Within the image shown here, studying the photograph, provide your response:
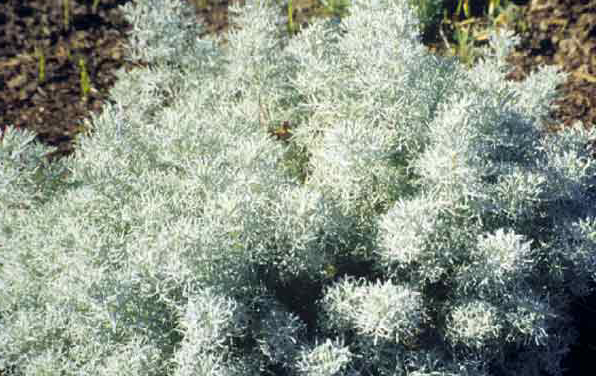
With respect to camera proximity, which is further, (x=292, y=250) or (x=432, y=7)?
(x=432, y=7)

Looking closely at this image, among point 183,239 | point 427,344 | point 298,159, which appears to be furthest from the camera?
point 298,159

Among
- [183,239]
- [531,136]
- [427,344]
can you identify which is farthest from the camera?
[531,136]

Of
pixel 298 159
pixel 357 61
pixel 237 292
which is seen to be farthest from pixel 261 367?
pixel 357 61

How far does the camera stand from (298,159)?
2.83 metres

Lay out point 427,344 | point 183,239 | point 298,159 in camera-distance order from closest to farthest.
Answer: point 183,239
point 427,344
point 298,159

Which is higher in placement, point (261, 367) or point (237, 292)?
point (237, 292)

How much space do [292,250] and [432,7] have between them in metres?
3.37

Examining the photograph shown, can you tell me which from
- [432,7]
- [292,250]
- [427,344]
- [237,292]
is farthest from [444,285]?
[432,7]

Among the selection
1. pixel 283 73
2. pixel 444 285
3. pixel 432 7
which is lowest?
pixel 444 285

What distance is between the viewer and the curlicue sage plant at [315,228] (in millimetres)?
2088

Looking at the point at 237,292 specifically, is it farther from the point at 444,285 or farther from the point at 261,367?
the point at 444,285

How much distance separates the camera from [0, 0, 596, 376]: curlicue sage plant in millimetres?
2088

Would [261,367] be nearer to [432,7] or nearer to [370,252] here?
[370,252]

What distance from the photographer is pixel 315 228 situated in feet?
7.02
